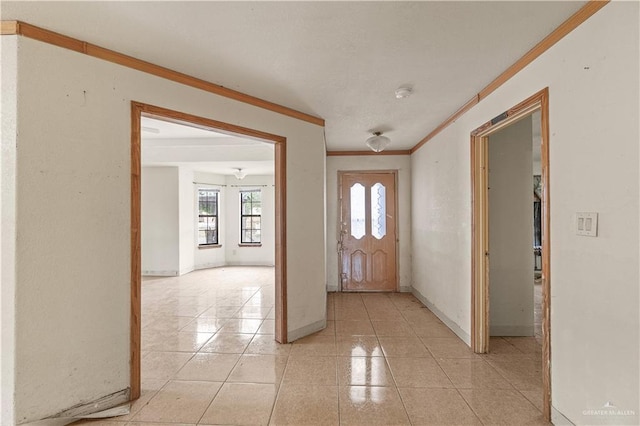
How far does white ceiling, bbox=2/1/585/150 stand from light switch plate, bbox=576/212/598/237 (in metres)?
1.09

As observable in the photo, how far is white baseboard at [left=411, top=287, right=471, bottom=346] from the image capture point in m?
3.00

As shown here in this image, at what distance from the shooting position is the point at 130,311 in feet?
6.76

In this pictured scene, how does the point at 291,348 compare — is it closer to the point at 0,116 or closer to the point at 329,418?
the point at 329,418

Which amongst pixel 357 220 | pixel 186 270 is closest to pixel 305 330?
pixel 357 220

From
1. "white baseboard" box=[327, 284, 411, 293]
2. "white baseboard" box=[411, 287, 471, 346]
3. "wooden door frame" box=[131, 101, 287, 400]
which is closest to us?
"wooden door frame" box=[131, 101, 287, 400]

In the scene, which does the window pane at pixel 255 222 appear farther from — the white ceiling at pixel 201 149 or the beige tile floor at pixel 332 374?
the beige tile floor at pixel 332 374

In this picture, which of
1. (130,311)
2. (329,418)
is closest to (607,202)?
(329,418)

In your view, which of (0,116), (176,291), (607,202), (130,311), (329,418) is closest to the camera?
(607,202)

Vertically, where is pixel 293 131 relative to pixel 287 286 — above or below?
above

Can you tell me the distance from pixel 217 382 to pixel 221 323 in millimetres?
1354

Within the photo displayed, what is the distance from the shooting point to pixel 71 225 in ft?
6.08

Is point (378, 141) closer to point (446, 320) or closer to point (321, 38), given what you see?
point (321, 38)

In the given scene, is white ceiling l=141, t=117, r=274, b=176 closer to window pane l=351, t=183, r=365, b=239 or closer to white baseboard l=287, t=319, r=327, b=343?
window pane l=351, t=183, r=365, b=239

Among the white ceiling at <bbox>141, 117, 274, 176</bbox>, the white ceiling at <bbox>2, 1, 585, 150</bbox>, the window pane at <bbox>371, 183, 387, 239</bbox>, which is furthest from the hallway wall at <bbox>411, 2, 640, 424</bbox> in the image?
the white ceiling at <bbox>141, 117, 274, 176</bbox>
